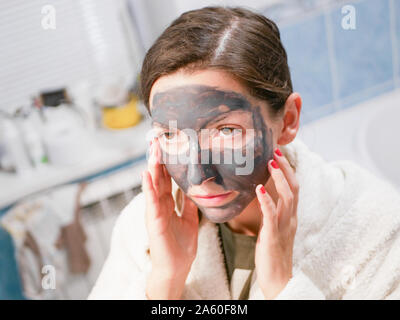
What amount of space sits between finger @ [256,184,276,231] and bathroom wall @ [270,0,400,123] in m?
0.24

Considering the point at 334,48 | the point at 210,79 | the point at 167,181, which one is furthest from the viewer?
the point at 334,48

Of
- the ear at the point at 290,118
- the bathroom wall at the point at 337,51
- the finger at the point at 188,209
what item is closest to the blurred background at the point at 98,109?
the bathroom wall at the point at 337,51

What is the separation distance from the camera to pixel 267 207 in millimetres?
577

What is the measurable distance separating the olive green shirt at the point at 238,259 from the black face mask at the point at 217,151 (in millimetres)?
156

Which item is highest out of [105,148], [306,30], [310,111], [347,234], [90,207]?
[306,30]

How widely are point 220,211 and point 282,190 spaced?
85mm

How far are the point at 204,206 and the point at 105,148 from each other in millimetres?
820

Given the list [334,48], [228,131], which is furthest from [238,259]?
[334,48]

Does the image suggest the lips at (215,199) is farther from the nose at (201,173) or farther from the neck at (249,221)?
the neck at (249,221)

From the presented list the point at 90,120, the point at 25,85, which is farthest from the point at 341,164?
the point at 90,120

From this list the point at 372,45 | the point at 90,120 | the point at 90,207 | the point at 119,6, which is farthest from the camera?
the point at 90,120

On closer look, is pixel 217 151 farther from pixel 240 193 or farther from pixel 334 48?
pixel 334 48

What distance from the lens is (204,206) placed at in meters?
0.60
